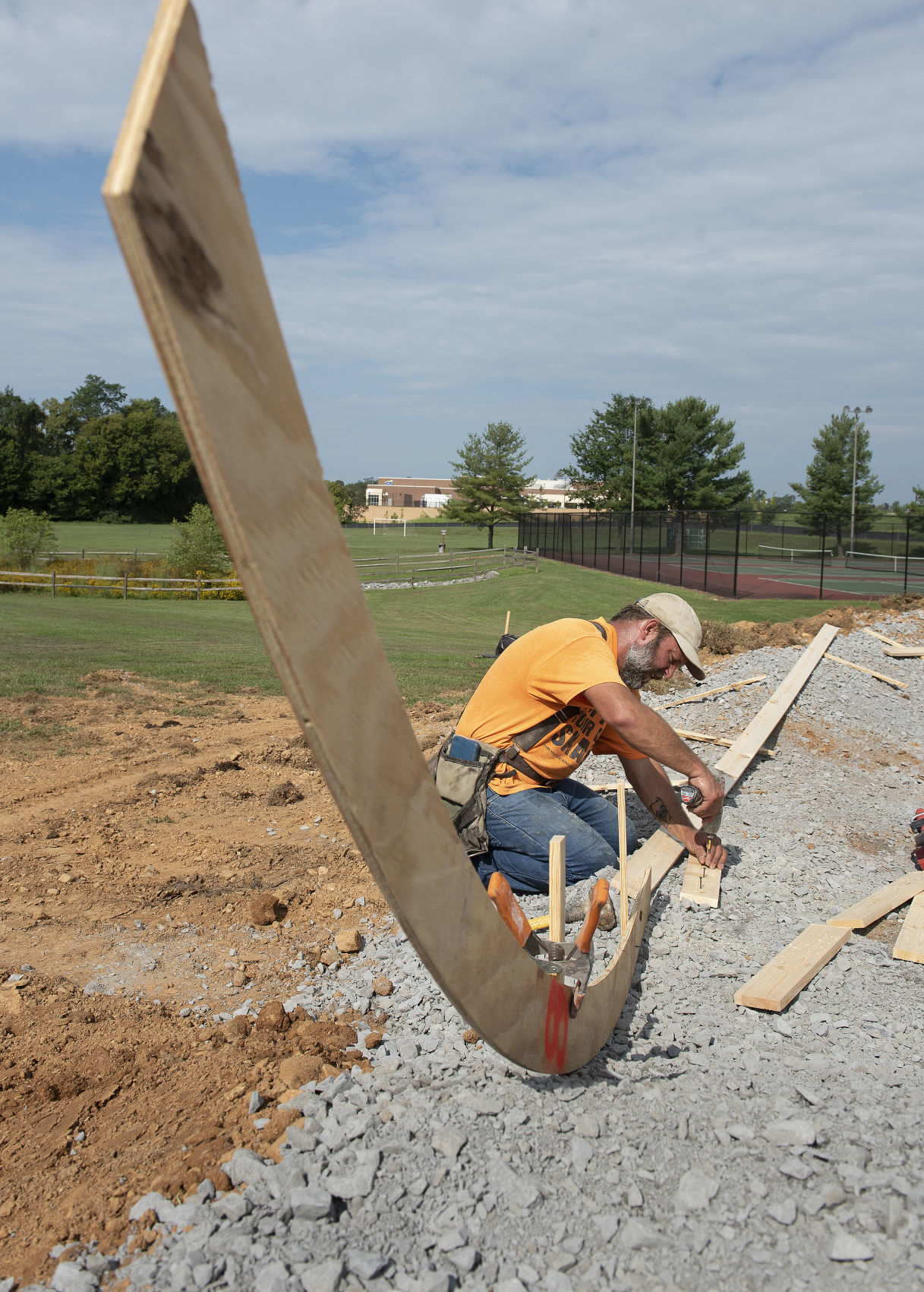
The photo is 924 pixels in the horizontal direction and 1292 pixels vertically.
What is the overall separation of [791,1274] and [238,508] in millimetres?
2212

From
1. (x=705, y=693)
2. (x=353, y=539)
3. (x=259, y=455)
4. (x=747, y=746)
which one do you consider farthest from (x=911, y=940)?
(x=353, y=539)

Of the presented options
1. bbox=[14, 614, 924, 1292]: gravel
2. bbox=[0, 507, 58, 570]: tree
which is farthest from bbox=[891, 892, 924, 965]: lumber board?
bbox=[0, 507, 58, 570]: tree

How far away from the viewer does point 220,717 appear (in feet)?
29.0

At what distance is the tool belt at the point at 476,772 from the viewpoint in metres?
4.23

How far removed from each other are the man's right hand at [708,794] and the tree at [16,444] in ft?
239

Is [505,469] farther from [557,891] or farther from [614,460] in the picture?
[557,891]

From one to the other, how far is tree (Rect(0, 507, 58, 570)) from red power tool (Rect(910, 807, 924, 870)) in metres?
27.7

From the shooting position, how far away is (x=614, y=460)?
65.0 m

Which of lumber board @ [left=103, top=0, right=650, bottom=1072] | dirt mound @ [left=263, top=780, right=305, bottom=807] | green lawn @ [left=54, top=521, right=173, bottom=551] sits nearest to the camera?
lumber board @ [left=103, top=0, right=650, bottom=1072]

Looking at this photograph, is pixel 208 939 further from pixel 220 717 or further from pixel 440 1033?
pixel 220 717

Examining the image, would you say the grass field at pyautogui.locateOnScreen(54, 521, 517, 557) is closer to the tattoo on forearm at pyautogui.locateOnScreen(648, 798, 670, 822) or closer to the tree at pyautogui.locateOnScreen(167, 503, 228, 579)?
the tree at pyautogui.locateOnScreen(167, 503, 228, 579)

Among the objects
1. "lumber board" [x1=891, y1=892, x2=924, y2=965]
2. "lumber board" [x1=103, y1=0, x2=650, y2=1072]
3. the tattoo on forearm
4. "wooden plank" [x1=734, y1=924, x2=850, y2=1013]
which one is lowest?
"lumber board" [x1=891, y1=892, x2=924, y2=965]

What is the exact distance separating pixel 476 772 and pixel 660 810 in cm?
100

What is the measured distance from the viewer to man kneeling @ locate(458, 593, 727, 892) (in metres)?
3.75
